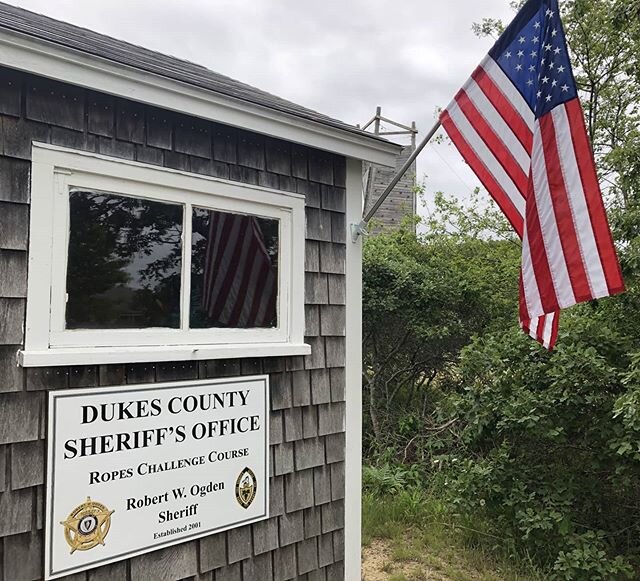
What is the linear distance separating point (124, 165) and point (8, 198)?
0.50 metres

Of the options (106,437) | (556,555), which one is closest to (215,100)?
(106,437)

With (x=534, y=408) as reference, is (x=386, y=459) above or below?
below

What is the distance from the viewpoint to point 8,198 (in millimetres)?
2340

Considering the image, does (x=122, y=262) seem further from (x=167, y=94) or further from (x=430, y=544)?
(x=430, y=544)

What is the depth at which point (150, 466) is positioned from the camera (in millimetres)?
2676

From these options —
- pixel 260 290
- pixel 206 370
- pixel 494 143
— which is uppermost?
pixel 494 143

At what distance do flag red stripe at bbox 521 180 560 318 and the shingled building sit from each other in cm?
102

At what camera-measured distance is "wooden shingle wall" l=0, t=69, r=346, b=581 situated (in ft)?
7.66

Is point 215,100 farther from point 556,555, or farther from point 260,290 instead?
point 556,555

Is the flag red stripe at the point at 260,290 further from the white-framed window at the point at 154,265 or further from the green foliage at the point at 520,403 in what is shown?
the green foliage at the point at 520,403

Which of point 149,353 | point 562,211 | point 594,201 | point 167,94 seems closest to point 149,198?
point 167,94

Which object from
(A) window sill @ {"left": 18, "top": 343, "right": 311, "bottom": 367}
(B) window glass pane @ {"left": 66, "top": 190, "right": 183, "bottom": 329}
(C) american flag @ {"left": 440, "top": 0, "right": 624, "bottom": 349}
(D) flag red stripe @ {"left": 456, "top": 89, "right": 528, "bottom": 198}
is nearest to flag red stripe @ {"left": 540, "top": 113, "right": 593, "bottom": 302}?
(C) american flag @ {"left": 440, "top": 0, "right": 624, "bottom": 349}

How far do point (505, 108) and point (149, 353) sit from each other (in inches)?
84.5

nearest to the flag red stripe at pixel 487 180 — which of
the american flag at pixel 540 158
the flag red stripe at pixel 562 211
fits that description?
the american flag at pixel 540 158
